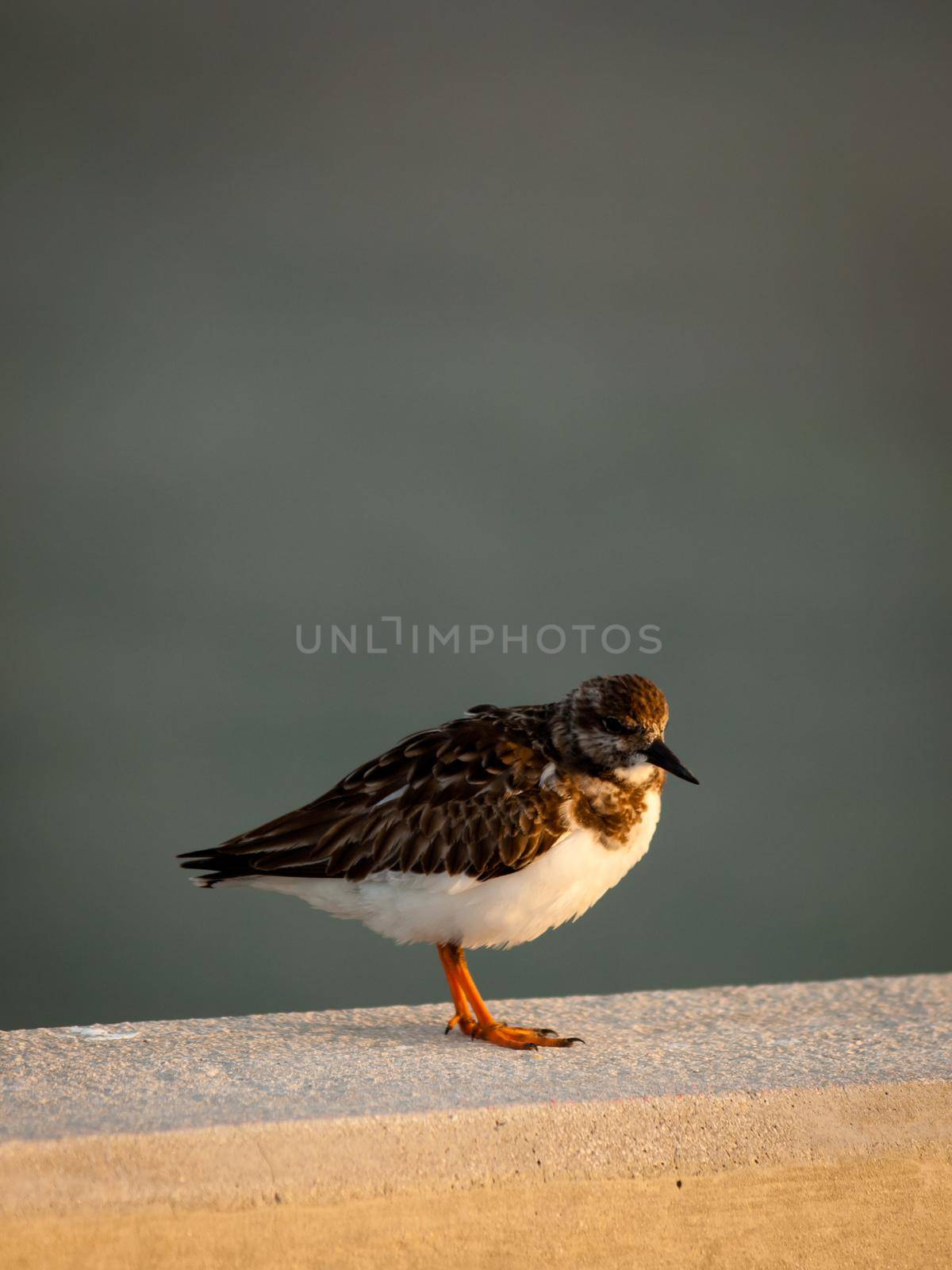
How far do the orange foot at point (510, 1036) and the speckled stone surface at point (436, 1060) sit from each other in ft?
0.08

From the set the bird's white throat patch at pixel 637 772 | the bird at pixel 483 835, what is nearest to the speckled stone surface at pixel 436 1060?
the bird at pixel 483 835

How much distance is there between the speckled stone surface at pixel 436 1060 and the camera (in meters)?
1.92

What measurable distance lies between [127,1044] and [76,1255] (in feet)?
1.80

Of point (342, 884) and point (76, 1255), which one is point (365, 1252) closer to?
point (76, 1255)

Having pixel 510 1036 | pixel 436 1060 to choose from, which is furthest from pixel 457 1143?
pixel 510 1036

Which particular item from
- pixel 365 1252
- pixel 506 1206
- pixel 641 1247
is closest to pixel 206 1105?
pixel 365 1252

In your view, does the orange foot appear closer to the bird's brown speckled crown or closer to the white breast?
the white breast

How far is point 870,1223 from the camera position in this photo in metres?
2.04

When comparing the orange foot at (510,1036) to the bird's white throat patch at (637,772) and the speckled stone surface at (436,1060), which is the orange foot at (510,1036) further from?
the bird's white throat patch at (637,772)

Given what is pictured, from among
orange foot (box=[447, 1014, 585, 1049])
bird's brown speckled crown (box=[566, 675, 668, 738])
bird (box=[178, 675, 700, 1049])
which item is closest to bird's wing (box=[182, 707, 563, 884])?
bird (box=[178, 675, 700, 1049])

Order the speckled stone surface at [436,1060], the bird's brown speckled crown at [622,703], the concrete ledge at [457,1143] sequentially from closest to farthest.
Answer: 1. the concrete ledge at [457,1143]
2. the speckled stone surface at [436,1060]
3. the bird's brown speckled crown at [622,703]

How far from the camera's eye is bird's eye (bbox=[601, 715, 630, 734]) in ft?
7.43

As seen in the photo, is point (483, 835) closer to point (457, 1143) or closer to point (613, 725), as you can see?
point (613, 725)

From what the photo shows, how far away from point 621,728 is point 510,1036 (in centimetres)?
53
